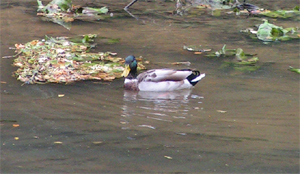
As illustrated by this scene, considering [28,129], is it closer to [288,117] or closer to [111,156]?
[111,156]

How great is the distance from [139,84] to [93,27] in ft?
16.4

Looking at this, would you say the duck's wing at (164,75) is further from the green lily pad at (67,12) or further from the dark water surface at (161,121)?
the green lily pad at (67,12)

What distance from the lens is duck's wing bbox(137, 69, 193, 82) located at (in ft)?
28.4

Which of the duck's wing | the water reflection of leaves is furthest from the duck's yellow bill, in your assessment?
the water reflection of leaves

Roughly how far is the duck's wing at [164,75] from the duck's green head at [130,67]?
0.25 m

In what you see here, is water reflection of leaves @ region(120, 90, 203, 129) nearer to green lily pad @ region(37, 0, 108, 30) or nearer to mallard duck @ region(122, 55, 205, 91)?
mallard duck @ region(122, 55, 205, 91)

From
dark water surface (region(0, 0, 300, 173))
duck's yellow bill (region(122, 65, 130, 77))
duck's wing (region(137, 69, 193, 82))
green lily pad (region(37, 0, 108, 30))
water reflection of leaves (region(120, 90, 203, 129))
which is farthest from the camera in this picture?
green lily pad (region(37, 0, 108, 30))

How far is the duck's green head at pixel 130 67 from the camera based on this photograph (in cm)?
890

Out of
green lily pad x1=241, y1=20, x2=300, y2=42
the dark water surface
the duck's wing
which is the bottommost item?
the dark water surface

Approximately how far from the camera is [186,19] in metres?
14.8

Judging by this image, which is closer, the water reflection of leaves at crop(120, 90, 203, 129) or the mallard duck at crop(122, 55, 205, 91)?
the water reflection of leaves at crop(120, 90, 203, 129)

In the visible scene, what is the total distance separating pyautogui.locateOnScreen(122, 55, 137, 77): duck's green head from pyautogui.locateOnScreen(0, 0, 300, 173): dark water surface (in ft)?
0.91

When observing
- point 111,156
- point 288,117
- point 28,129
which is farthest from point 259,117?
point 28,129

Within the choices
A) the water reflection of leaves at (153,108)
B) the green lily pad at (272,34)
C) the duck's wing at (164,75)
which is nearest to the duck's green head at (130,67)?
the duck's wing at (164,75)
